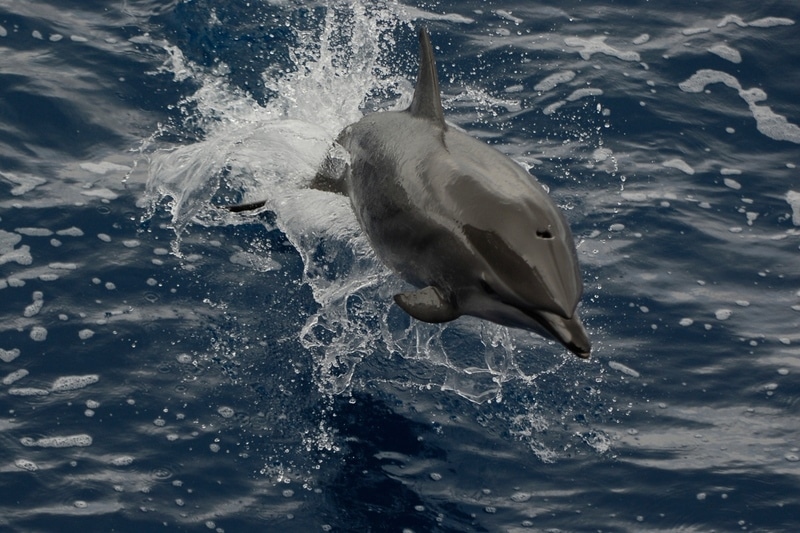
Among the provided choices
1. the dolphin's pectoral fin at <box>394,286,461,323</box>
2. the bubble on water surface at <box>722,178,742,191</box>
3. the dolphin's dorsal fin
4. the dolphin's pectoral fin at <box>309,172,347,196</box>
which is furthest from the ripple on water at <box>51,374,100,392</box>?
the bubble on water surface at <box>722,178,742,191</box>

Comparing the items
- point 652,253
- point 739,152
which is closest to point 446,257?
point 652,253

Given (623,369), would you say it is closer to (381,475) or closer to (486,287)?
(381,475)

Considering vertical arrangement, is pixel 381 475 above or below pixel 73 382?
below

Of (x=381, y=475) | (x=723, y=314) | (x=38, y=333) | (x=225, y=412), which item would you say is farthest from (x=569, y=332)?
(x=38, y=333)

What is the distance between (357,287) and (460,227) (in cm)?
257

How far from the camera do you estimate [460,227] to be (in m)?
7.63

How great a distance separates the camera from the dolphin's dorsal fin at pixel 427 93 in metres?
8.66

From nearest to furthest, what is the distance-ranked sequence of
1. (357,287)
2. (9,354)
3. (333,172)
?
(9,354), (357,287), (333,172)

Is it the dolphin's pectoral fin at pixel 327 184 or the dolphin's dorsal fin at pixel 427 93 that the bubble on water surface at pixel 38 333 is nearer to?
the dolphin's pectoral fin at pixel 327 184

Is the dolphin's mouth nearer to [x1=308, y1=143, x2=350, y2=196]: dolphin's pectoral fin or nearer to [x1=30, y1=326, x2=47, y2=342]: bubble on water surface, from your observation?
[x1=308, y1=143, x2=350, y2=196]: dolphin's pectoral fin

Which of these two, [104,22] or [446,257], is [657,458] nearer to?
[446,257]

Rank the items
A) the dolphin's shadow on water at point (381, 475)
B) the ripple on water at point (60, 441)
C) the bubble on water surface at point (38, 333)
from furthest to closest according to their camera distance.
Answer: the bubble on water surface at point (38, 333), the ripple on water at point (60, 441), the dolphin's shadow on water at point (381, 475)

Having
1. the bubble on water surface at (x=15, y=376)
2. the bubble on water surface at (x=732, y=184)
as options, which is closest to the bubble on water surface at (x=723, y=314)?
the bubble on water surface at (x=732, y=184)

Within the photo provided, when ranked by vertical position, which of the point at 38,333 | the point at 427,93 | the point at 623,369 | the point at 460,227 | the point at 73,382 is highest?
the point at 427,93
